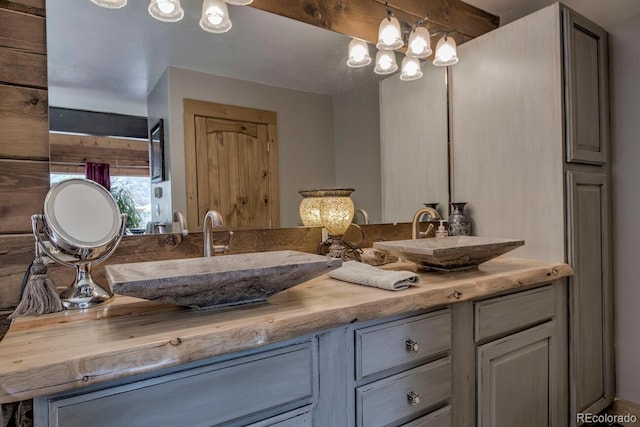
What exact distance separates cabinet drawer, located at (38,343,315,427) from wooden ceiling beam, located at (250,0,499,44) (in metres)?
1.35

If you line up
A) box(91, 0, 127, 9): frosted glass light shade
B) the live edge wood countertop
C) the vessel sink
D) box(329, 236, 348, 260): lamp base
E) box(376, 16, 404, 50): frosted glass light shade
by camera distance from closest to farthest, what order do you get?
the live edge wood countertop → the vessel sink → box(91, 0, 127, 9): frosted glass light shade → box(329, 236, 348, 260): lamp base → box(376, 16, 404, 50): frosted glass light shade

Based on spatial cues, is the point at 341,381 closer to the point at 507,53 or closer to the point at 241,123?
the point at 241,123

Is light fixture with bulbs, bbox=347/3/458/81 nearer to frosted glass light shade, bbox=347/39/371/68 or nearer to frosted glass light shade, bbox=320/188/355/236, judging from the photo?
frosted glass light shade, bbox=347/39/371/68

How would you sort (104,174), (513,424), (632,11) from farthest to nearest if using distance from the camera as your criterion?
(632,11), (513,424), (104,174)

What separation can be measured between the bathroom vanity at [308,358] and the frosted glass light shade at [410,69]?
1.10m

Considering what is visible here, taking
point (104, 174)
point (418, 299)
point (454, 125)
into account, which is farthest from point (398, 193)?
point (104, 174)

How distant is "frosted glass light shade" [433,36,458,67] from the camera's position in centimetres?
188

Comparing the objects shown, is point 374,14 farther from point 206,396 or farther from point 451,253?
point 206,396

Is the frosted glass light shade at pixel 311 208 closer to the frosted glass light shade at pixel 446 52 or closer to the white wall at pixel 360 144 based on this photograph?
the white wall at pixel 360 144

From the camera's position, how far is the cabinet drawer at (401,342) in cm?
97

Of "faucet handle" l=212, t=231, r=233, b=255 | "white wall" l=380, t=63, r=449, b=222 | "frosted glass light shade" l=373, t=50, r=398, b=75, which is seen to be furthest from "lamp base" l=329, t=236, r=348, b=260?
"frosted glass light shade" l=373, t=50, r=398, b=75

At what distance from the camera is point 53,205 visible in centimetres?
97

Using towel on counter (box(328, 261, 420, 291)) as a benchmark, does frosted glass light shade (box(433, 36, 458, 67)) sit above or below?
above

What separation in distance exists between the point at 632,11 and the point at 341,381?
2140 millimetres
